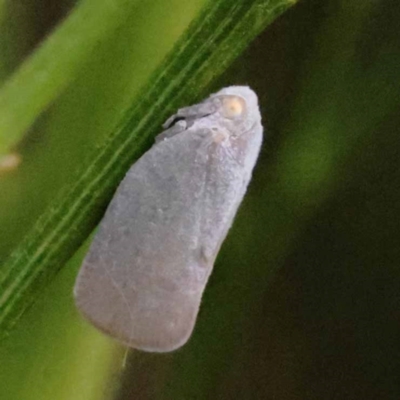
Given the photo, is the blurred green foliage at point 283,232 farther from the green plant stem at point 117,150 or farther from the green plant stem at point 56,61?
the green plant stem at point 117,150

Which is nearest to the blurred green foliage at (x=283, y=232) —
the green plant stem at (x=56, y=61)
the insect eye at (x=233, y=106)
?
the green plant stem at (x=56, y=61)

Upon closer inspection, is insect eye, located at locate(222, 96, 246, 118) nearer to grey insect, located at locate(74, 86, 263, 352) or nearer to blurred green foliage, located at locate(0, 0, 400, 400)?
grey insect, located at locate(74, 86, 263, 352)

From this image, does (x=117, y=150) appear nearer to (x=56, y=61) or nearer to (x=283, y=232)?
(x=56, y=61)

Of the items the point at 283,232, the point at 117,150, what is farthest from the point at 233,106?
the point at 283,232

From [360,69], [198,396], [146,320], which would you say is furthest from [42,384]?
[360,69]

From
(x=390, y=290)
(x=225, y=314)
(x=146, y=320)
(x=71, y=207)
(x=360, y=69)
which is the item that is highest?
(x=71, y=207)

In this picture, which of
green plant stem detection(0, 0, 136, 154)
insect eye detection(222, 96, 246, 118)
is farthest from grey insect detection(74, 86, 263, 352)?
green plant stem detection(0, 0, 136, 154)

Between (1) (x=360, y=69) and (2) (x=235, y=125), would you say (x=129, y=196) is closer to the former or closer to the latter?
(2) (x=235, y=125)
